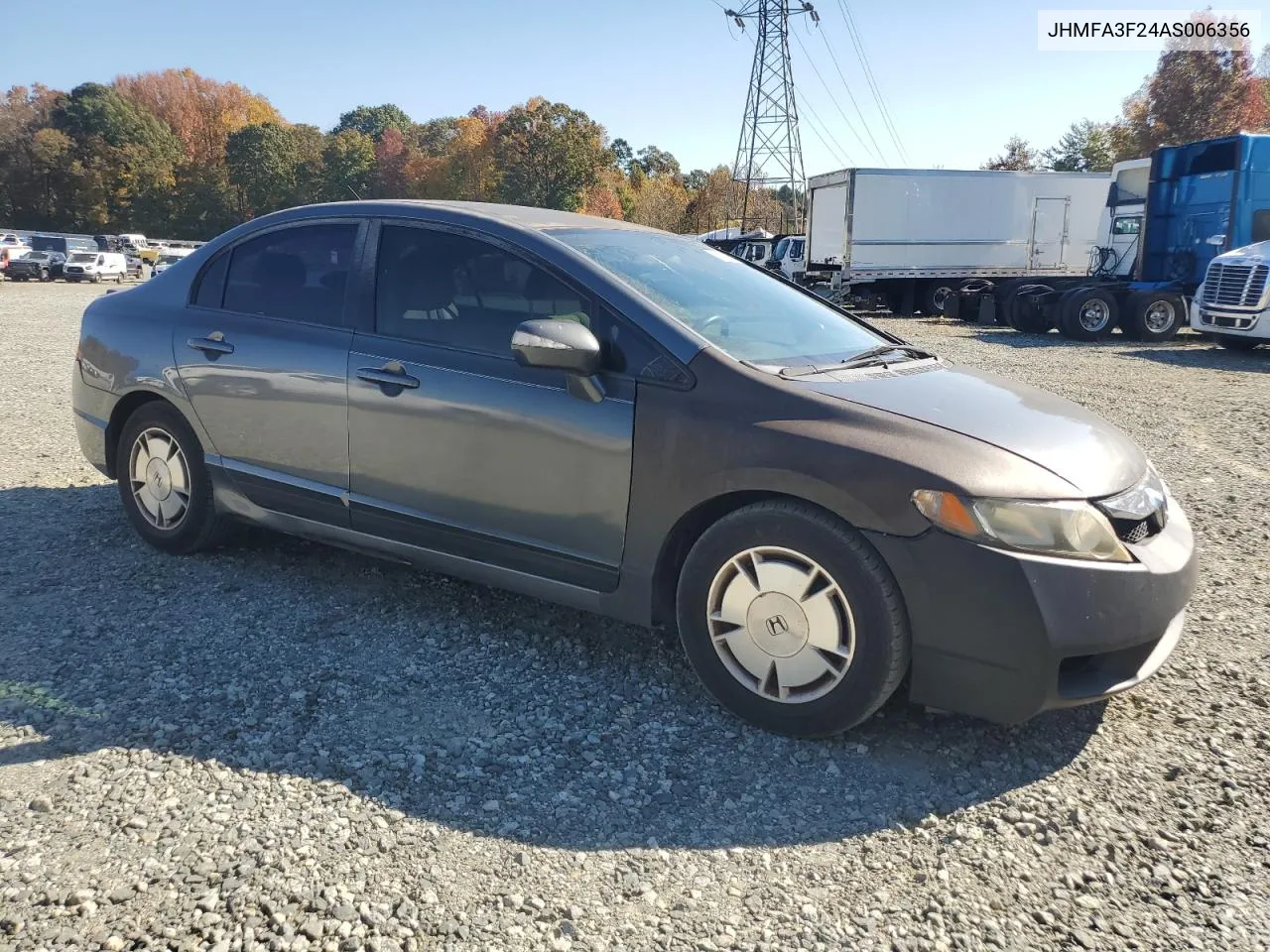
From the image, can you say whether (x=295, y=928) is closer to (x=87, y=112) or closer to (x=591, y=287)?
(x=591, y=287)

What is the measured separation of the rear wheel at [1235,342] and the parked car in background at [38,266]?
4174 centimetres

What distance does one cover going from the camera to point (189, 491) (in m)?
4.56

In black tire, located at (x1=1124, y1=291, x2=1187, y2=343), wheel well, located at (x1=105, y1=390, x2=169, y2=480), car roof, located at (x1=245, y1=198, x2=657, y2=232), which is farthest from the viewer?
black tire, located at (x1=1124, y1=291, x2=1187, y2=343)

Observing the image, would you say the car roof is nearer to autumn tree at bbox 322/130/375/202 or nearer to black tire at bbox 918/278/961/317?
black tire at bbox 918/278/961/317

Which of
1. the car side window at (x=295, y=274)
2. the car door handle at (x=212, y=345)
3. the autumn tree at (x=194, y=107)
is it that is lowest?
the car door handle at (x=212, y=345)

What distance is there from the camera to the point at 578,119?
177 feet

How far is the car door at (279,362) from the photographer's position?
4016 mm

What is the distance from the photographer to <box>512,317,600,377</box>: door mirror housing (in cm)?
324

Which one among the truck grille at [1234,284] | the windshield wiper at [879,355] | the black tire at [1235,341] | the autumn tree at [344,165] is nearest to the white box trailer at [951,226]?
the black tire at [1235,341]

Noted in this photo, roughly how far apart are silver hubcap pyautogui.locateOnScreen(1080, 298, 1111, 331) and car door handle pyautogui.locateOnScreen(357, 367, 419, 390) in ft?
59.7

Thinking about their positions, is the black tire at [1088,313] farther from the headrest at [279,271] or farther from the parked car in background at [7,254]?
the parked car in background at [7,254]

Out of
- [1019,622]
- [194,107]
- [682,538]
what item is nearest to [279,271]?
[682,538]

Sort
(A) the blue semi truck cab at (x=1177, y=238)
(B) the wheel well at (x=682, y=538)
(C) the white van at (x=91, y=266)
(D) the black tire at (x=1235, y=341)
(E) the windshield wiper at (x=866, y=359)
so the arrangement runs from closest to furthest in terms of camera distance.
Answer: (B) the wheel well at (x=682, y=538), (E) the windshield wiper at (x=866, y=359), (D) the black tire at (x=1235, y=341), (A) the blue semi truck cab at (x=1177, y=238), (C) the white van at (x=91, y=266)

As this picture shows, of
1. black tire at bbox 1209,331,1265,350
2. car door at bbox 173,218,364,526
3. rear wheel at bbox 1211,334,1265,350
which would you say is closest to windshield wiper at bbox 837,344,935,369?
car door at bbox 173,218,364,526
